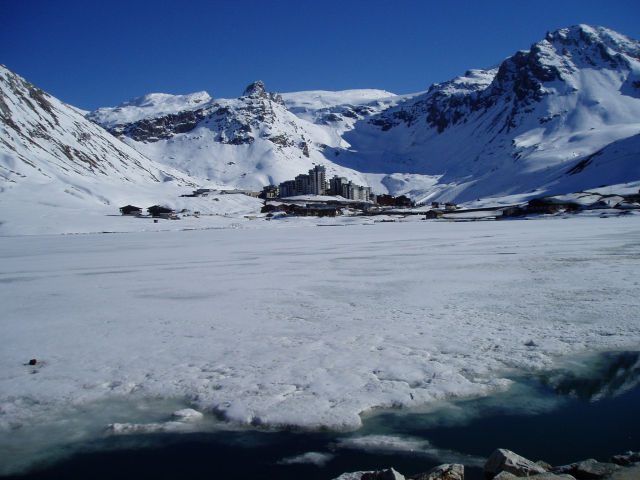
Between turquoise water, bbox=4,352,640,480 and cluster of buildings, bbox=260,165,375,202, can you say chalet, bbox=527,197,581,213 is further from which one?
cluster of buildings, bbox=260,165,375,202

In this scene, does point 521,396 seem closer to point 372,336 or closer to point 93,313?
point 372,336

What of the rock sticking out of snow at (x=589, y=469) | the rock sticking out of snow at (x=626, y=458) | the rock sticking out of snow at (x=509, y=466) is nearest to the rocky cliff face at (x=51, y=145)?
the rock sticking out of snow at (x=509, y=466)

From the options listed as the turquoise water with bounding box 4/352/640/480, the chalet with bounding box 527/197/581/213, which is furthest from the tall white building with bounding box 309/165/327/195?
the turquoise water with bounding box 4/352/640/480

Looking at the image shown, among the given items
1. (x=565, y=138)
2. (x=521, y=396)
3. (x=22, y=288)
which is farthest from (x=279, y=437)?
(x=565, y=138)

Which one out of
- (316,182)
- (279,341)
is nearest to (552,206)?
(279,341)

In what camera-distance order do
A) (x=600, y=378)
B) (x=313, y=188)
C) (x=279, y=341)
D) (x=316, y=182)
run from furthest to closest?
(x=316, y=182)
(x=313, y=188)
(x=279, y=341)
(x=600, y=378)

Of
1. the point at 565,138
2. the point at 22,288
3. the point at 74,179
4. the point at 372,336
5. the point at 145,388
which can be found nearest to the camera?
the point at 145,388

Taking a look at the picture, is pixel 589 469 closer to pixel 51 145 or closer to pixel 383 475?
pixel 383 475
